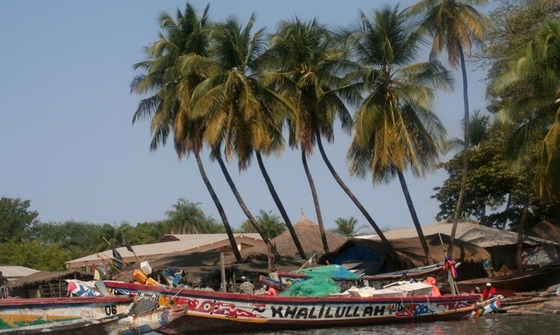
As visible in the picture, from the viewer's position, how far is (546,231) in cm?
3597

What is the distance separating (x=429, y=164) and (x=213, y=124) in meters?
8.11

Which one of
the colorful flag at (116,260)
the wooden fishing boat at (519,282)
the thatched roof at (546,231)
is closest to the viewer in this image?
the colorful flag at (116,260)

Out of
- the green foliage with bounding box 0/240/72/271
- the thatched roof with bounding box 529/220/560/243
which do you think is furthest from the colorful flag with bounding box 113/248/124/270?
the green foliage with bounding box 0/240/72/271

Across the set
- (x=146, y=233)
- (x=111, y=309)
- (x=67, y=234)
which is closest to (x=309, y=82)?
(x=111, y=309)

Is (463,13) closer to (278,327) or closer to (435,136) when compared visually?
(435,136)

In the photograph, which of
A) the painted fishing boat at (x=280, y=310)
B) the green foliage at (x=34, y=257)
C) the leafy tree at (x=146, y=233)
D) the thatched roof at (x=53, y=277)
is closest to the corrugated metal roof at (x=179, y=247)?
the thatched roof at (x=53, y=277)

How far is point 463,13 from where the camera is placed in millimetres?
28469

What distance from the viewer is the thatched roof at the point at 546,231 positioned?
3559 centimetres

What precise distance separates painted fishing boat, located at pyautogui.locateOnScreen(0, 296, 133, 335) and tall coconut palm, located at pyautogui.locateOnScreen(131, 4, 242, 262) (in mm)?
13489

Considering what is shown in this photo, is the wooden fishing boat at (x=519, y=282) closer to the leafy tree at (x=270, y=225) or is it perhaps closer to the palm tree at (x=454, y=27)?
the palm tree at (x=454, y=27)

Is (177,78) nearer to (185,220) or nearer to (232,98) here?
(232,98)

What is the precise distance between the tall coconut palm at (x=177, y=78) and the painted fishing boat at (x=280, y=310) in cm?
1082

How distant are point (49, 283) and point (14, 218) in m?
40.9

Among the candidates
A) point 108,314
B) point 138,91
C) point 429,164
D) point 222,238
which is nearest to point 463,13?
point 429,164
